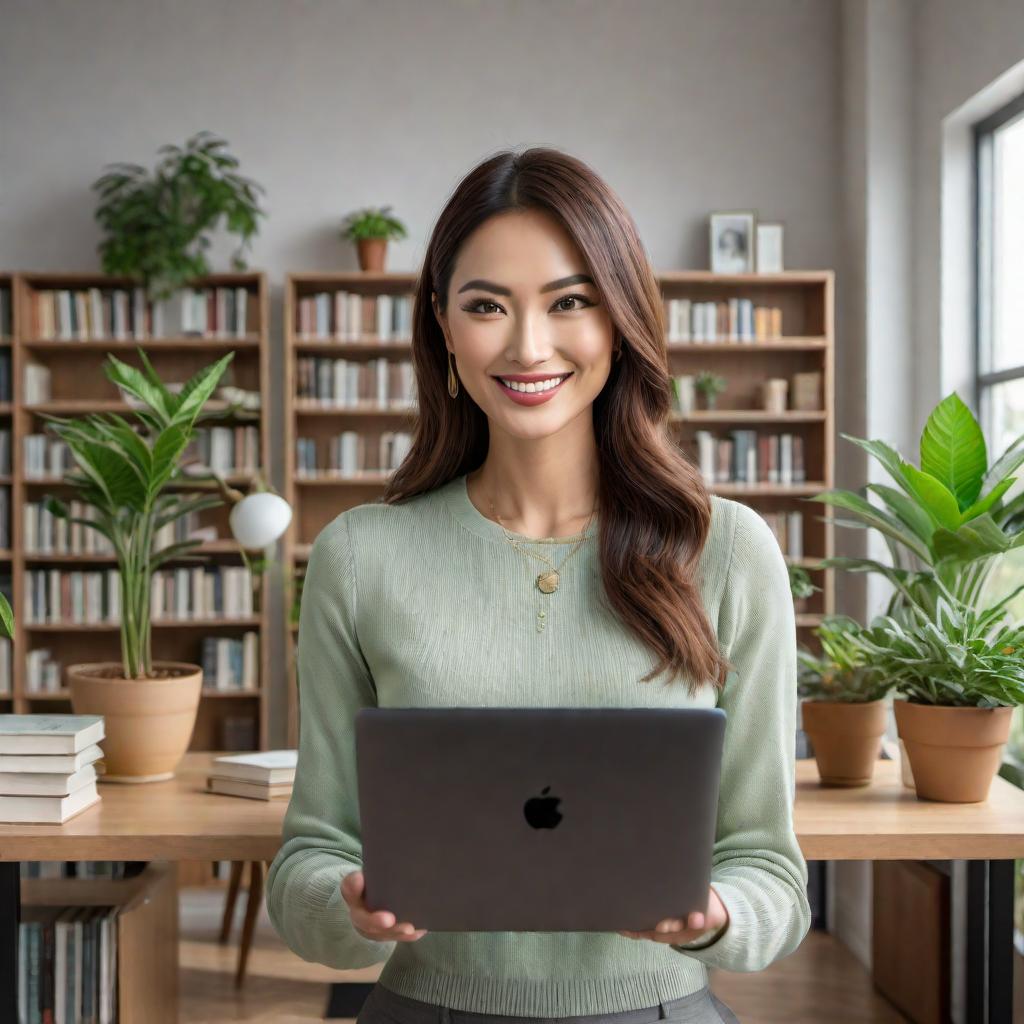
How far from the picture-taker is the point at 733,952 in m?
1.18

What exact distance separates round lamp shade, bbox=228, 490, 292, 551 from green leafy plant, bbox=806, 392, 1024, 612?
1228mm

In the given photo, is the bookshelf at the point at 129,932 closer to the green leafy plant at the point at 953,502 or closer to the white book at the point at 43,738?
the white book at the point at 43,738

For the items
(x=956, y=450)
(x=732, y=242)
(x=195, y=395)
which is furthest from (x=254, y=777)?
(x=732, y=242)

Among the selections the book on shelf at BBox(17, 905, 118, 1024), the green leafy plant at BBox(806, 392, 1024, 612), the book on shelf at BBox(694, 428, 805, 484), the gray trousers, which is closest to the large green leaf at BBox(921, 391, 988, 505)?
the green leafy plant at BBox(806, 392, 1024, 612)

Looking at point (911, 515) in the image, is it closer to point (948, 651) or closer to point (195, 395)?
point (948, 651)

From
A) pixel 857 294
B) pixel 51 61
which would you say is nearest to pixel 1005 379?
pixel 857 294

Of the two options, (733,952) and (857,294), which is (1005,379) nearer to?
(857,294)

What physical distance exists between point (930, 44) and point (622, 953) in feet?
12.4

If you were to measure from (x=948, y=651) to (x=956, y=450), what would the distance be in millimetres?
390

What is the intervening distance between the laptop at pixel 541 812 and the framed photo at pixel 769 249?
3.93m

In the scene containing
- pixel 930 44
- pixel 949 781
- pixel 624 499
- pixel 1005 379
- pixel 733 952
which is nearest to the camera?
pixel 733 952

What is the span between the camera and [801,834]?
76.2 inches

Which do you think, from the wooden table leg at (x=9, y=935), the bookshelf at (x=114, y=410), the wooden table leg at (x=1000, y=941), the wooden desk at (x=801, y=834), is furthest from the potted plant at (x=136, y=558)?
the bookshelf at (x=114, y=410)

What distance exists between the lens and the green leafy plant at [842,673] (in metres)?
2.29
